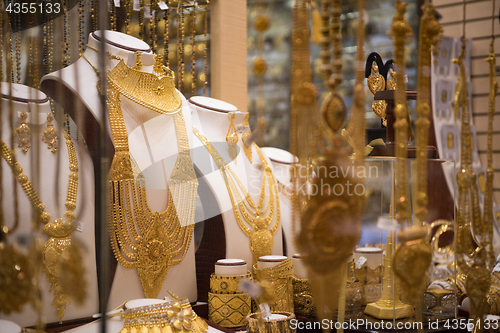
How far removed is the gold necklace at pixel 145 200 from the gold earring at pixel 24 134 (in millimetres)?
296

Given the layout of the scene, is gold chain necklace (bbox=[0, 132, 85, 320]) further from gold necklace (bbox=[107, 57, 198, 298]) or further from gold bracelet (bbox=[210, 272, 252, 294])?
gold bracelet (bbox=[210, 272, 252, 294])

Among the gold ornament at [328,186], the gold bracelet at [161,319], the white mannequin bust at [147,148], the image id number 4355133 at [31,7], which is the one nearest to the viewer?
the gold ornament at [328,186]

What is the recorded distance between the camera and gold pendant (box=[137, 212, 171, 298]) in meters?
1.37

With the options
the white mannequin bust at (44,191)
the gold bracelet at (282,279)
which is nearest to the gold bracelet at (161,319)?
the white mannequin bust at (44,191)

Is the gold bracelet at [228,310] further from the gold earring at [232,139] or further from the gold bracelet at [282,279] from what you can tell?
the gold earring at [232,139]

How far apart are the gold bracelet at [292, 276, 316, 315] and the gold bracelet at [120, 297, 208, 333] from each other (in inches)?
15.2

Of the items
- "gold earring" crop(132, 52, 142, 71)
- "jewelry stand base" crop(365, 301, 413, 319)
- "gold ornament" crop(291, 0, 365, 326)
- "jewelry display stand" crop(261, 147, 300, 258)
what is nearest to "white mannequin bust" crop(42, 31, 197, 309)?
"gold earring" crop(132, 52, 142, 71)

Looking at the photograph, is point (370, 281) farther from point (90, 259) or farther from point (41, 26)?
Answer: point (41, 26)

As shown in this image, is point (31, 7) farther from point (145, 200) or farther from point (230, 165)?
point (230, 165)

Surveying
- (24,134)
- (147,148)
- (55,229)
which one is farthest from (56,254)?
(147,148)

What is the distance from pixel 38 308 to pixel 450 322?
0.90m

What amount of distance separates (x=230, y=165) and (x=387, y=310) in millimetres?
670

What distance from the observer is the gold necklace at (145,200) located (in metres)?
1.35
